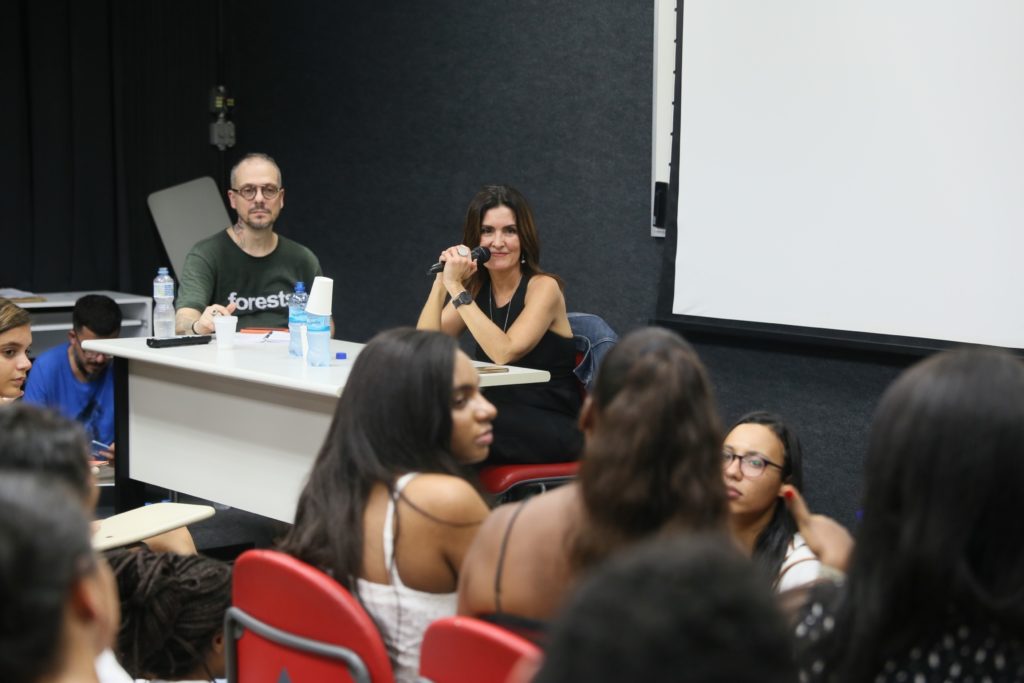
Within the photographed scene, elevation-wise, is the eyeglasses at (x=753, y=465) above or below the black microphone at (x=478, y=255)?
below

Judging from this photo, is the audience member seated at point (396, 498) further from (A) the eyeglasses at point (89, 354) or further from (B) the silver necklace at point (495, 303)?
(A) the eyeglasses at point (89, 354)

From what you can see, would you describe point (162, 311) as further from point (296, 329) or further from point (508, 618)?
point (508, 618)

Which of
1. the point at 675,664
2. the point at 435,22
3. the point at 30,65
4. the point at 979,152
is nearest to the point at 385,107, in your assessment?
the point at 435,22

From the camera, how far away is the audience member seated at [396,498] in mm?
1704

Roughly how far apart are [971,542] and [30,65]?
543 cm

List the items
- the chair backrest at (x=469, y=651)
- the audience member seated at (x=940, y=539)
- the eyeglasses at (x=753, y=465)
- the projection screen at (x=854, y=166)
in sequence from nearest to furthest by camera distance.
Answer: the audience member seated at (x=940, y=539) < the chair backrest at (x=469, y=651) < the eyeglasses at (x=753, y=465) < the projection screen at (x=854, y=166)

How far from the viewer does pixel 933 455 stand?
3.44 feet

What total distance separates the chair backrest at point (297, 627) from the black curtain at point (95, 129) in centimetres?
437

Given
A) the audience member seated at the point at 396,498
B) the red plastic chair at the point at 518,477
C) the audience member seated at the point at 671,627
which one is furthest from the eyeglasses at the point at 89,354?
the audience member seated at the point at 671,627

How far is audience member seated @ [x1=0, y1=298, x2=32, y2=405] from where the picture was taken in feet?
10.1

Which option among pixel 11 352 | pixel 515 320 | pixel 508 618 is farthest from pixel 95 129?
pixel 508 618

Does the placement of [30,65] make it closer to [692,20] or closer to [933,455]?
[692,20]

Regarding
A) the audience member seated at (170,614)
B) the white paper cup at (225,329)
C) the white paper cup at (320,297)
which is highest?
the white paper cup at (320,297)

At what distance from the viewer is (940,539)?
3.43 feet
